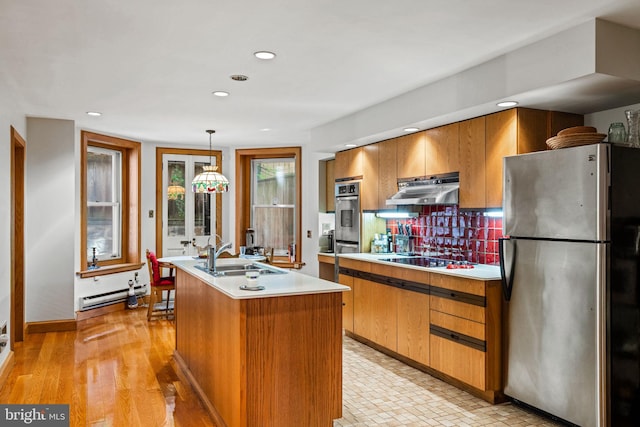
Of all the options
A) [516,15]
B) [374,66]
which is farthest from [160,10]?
[516,15]

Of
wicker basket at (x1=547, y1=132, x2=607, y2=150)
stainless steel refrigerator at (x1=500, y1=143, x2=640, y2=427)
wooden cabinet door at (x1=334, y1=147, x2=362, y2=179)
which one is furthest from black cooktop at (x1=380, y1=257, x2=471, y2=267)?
wicker basket at (x1=547, y1=132, x2=607, y2=150)

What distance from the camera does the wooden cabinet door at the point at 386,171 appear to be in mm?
5031

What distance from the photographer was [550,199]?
3104mm

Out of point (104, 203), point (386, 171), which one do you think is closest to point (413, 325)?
point (386, 171)

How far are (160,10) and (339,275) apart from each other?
348 cm

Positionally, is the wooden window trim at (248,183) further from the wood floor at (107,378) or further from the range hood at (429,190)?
the range hood at (429,190)

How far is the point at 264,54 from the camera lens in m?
3.32

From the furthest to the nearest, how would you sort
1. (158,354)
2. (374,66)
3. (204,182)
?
(204,182) < (158,354) < (374,66)

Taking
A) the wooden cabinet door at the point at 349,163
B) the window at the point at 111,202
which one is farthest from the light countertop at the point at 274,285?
the window at the point at 111,202

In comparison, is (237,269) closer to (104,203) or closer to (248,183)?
(104,203)

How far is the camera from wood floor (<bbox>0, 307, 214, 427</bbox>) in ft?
10.8

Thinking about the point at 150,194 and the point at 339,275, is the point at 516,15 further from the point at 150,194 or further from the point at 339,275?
the point at 150,194

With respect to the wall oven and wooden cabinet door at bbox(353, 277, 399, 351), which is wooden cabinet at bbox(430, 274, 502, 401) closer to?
wooden cabinet door at bbox(353, 277, 399, 351)

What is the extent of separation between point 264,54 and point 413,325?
255cm
